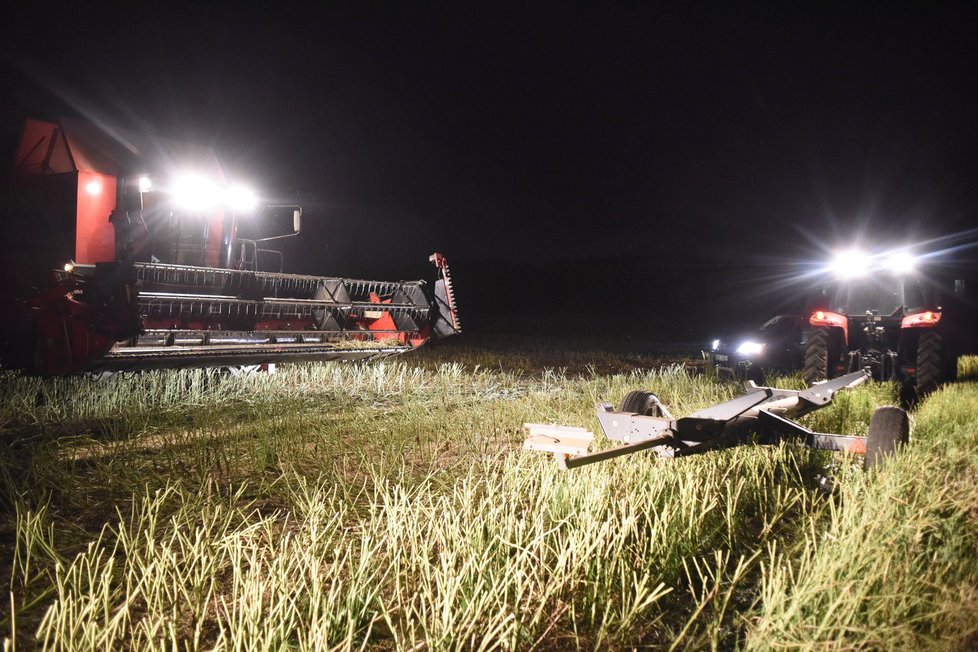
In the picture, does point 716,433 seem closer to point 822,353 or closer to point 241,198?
point 822,353

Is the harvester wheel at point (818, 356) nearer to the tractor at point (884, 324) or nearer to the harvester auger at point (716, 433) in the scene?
the tractor at point (884, 324)

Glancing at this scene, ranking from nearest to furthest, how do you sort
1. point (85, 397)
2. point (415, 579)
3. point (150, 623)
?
point (150, 623)
point (415, 579)
point (85, 397)

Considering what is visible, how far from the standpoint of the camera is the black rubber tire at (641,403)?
4.01m

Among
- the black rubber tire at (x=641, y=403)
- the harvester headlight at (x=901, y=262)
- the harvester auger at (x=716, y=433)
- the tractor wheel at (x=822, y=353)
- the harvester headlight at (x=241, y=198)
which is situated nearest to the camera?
the harvester auger at (x=716, y=433)

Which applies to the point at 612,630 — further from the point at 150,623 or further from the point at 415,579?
the point at 150,623

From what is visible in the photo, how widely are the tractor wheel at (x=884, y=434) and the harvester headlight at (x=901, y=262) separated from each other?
4949 mm

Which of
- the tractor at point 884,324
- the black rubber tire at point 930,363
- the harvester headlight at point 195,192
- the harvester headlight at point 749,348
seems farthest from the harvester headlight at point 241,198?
the black rubber tire at point 930,363

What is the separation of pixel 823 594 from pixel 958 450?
2812 millimetres

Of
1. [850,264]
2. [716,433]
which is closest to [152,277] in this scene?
[716,433]

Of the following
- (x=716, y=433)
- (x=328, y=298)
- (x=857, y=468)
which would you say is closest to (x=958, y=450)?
(x=857, y=468)

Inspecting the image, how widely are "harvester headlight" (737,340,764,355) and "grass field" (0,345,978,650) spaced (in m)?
2.62

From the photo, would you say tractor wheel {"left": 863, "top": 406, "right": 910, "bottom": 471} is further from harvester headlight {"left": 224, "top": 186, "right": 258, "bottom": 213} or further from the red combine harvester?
harvester headlight {"left": 224, "top": 186, "right": 258, "bottom": 213}

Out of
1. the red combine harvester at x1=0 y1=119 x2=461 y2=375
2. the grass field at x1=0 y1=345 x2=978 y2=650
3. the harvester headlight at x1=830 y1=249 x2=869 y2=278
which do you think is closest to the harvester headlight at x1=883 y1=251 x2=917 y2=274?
the harvester headlight at x1=830 y1=249 x2=869 y2=278

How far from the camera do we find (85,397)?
5.80 meters
